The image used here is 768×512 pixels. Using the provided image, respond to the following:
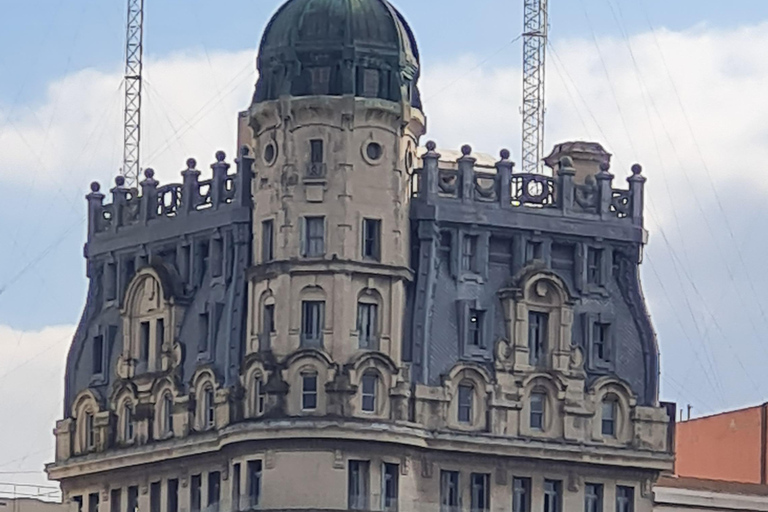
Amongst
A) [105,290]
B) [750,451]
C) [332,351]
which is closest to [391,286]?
[332,351]

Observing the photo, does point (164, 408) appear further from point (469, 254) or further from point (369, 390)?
point (469, 254)

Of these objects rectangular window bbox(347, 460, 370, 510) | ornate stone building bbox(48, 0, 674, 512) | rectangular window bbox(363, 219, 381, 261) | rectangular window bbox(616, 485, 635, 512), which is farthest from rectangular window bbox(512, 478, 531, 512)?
rectangular window bbox(363, 219, 381, 261)

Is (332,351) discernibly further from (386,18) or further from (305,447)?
(386,18)

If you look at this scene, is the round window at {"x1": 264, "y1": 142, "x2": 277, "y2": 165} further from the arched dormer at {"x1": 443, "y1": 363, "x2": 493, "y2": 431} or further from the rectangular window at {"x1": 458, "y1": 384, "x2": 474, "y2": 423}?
the rectangular window at {"x1": 458, "y1": 384, "x2": 474, "y2": 423}

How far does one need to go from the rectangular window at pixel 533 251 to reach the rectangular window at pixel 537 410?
6.66m

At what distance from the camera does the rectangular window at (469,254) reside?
153625 mm

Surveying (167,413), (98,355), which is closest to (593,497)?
(167,413)

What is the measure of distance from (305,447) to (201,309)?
11.6 metres

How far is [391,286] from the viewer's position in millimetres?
150375

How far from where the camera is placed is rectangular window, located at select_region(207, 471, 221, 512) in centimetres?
15238

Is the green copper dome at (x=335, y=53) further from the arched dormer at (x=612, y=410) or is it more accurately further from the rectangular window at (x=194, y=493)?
the rectangular window at (x=194, y=493)

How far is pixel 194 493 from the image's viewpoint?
15475 cm

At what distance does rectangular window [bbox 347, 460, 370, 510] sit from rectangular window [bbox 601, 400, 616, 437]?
1375 cm

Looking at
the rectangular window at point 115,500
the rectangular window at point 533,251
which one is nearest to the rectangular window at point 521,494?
the rectangular window at point 533,251
